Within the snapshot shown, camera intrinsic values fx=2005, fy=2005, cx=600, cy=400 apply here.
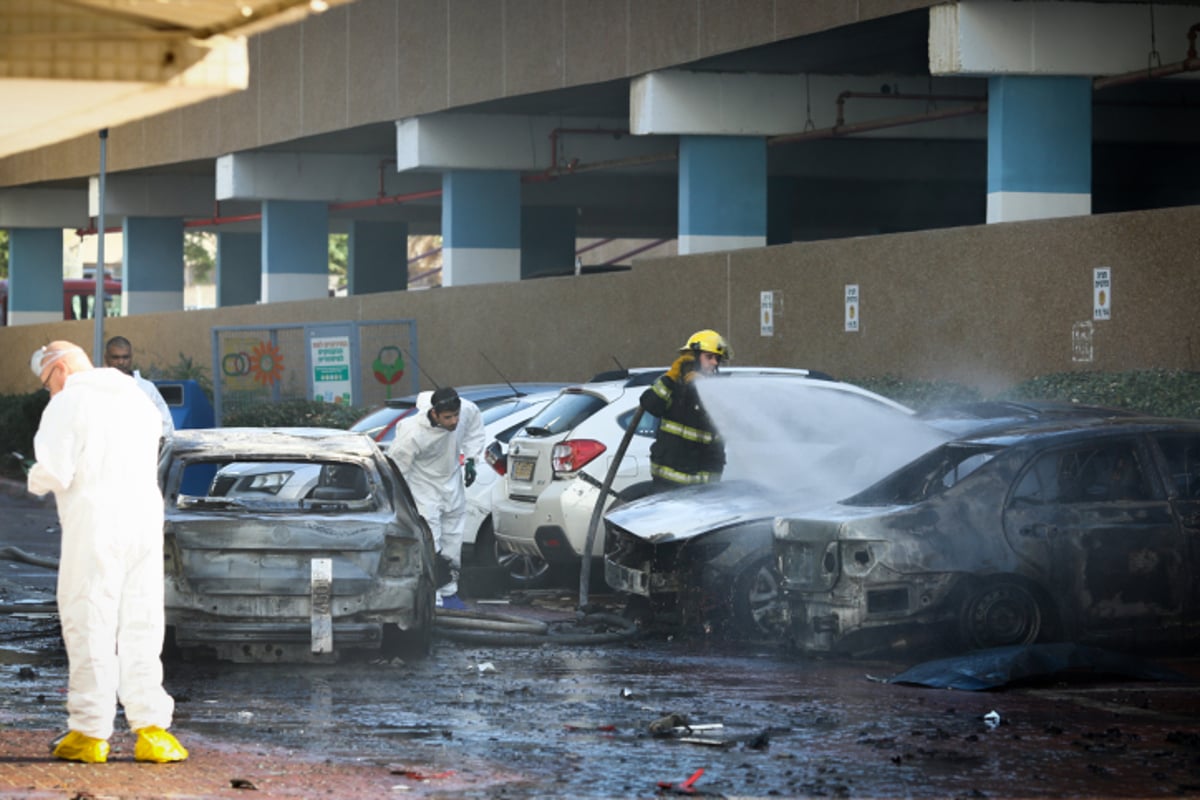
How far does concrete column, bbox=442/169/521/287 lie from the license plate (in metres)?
15.7

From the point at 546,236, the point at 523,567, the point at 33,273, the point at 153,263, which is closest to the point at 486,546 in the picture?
the point at 523,567

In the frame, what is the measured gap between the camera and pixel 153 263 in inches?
1702

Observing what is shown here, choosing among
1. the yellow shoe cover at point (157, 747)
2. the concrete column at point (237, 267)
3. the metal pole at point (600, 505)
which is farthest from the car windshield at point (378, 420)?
the concrete column at point (237, 267)

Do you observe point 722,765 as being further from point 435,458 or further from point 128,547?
point 435,458

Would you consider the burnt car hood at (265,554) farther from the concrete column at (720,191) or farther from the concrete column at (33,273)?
the concrete column at (33,273)

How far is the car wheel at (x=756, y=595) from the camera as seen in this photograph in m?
11.7

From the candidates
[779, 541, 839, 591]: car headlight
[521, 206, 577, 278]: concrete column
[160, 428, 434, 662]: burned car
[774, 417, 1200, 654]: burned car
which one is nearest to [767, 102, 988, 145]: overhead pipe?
[774, 417, 1200, 654]: burned car

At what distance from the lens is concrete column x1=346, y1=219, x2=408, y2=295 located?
48.2m

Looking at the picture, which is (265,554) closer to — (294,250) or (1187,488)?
(1187,488)

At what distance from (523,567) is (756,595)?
12.8 feet

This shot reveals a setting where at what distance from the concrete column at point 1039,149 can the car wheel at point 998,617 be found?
395 inches

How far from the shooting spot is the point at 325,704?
973 centimetres

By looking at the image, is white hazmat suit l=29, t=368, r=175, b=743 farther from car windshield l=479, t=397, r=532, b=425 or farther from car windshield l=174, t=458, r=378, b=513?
car windshield l=479, t=397, r=532, b=425

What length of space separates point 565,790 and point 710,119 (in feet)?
58.7
